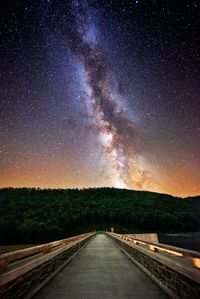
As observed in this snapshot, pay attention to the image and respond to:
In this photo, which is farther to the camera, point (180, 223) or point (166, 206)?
point (166, 206)

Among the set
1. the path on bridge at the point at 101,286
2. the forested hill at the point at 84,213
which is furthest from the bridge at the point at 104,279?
the forested hill at the point at 84,213

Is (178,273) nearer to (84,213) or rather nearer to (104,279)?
(104,279)

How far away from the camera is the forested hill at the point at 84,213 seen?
3647 inches

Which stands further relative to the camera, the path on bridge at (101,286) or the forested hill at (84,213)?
the forested hill at (84,213)

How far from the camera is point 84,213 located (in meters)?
160

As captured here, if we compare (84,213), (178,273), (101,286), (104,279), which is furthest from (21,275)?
(84,213)

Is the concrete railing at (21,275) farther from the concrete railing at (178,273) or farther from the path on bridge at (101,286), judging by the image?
the concrete railing at (178,273)

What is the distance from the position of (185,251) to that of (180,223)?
13025 centimetres

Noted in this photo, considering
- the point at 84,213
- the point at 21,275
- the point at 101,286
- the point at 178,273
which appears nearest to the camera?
the point at 178,273

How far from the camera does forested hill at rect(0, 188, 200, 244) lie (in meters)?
92.6

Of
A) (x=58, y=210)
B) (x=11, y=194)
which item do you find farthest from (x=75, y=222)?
(x=11, y=194)

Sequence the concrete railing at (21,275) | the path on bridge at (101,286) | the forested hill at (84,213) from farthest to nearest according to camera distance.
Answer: the forested hill at (84,213)
the path on bridge at (101,286)
the concrete railing at (21,275)

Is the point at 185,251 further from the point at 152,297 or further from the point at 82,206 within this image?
the point at 82,206

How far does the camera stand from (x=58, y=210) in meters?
147
